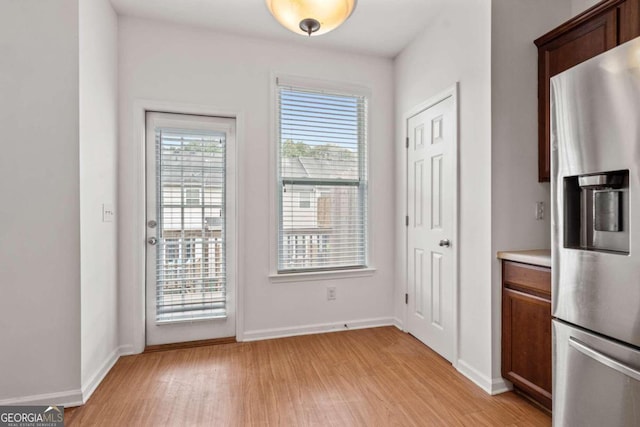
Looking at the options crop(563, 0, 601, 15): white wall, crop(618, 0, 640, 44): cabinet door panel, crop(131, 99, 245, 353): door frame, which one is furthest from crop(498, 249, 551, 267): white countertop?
crop(131, 99, 245, 353): door frame

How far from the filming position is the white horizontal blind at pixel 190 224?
2.73 m

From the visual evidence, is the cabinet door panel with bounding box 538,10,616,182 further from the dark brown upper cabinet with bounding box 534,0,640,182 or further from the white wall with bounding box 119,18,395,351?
the white wall with bounding box 119,18,395,351

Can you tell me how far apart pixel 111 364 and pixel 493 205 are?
9.87 ft

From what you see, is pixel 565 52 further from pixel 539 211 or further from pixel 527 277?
pixel 527 277

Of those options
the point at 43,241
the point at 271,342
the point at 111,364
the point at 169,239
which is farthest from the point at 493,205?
the point at 111,364

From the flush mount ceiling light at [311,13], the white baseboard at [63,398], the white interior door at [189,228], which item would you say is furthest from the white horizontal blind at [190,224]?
the flush mount ceiling light at [311,13]

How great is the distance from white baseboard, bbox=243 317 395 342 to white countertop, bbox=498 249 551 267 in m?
1.55

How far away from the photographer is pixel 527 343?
187 centimetres

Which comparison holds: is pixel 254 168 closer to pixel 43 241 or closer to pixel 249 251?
pixel 249 251

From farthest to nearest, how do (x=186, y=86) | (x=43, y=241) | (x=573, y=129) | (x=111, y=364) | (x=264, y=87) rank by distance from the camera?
(x=264, y=87), (x=186, y=86), (x=111, y=364), (x=43, y=241), (x=573, y=129)

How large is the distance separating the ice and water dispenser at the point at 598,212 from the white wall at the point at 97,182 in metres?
2.65

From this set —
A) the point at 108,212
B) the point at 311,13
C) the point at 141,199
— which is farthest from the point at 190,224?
the point at 311,13

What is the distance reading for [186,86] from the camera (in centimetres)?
270

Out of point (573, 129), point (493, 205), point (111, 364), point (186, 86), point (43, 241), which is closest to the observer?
point (573, 129)
